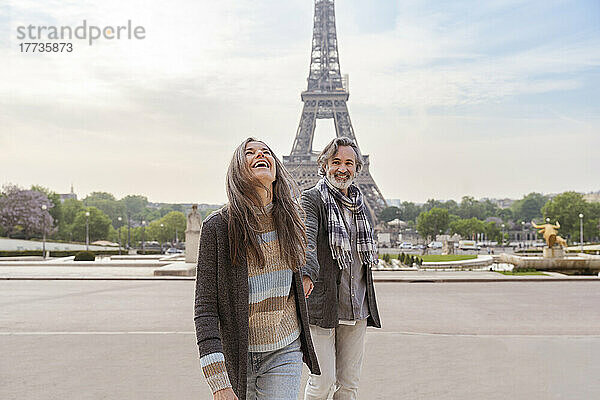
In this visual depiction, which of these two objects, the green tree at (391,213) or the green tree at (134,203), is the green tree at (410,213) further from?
the green tree at (134,203)

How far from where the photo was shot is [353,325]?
3.88 meters

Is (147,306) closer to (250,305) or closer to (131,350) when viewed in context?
(131,350)

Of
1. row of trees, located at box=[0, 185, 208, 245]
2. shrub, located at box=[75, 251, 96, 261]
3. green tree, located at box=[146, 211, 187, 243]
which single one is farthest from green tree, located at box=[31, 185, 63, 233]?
shrub, located at box=[75, 251, 96, 261]

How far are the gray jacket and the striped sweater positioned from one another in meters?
0.87

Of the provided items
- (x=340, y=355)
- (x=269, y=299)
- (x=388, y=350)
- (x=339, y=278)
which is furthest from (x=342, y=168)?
(x=388, y=350)

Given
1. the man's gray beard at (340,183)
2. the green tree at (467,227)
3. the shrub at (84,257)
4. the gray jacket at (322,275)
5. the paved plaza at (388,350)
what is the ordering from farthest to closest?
the green tree at (467,227) → the shrub at (84,257) → the paved plaza at (388,350) → the man's gray beard at (340,183) → the gray jacket at (322,275)

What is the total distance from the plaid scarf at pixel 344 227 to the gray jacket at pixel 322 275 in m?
0.05

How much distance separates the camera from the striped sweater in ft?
8.73

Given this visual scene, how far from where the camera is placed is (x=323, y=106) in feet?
196

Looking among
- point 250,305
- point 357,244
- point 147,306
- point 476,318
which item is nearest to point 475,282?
point 476,318

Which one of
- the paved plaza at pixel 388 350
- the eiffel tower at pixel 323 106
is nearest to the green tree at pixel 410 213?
the eiffel tower at pixel 323 106

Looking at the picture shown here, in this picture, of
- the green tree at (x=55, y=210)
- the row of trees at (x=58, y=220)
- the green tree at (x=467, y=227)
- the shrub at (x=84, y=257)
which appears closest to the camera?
the shrub at (x=84, y=257)

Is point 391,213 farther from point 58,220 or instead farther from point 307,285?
point 307,285

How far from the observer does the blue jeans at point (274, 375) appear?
104 inches
